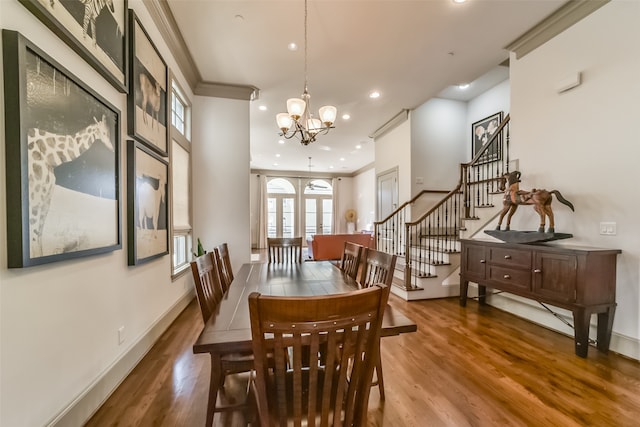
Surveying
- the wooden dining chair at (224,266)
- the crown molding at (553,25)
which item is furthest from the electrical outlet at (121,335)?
the crown molding at (553,25)

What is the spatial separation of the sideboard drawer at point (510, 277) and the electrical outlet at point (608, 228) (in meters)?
0.69

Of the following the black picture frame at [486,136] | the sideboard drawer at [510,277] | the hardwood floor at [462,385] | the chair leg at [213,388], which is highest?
the black picture frame at [486,136]

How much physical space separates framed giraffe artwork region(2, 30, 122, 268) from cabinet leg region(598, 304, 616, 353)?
4045 millimetres

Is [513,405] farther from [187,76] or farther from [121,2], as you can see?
[187,76]

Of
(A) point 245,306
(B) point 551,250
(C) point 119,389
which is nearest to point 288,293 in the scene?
(A) point 245,306

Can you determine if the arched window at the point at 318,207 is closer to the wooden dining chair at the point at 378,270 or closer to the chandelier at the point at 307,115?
the chandelier at the point at 307,115

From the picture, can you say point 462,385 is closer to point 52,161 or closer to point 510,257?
point 510,257

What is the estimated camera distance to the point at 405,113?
5180mm

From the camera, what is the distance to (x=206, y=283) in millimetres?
1554

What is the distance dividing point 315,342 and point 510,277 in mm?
2891

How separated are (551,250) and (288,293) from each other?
8.10 ft

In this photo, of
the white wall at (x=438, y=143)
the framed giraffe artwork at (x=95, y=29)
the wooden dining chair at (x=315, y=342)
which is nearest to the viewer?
the wooden dining chair at (x=315, y=342)

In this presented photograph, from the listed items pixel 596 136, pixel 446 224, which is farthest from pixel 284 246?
pixel 596 136

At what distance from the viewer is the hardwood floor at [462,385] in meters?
1.58
